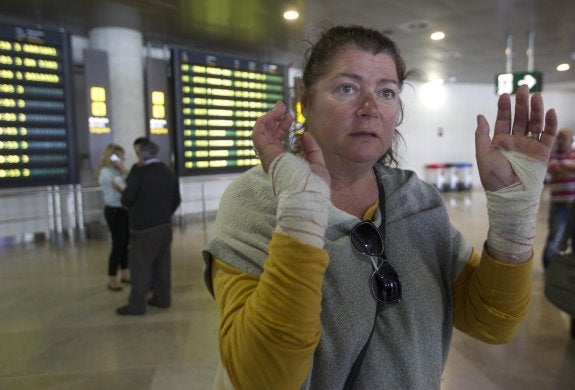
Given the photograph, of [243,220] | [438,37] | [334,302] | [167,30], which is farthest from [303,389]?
[438,37]

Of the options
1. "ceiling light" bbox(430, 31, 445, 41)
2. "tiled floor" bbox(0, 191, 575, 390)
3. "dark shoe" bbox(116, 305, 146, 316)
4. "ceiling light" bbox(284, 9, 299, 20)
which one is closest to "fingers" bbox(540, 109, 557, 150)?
"tiled floor" bbox(0, 191, 575, 390)

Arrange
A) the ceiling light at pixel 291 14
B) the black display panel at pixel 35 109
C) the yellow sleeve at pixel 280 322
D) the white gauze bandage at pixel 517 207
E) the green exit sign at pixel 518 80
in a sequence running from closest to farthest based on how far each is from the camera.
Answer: the yellow sleeve at pixel 280 322 → the white gauze bandage at pixel 517 207 → the black display panel at pixel 35 109 → the ceiling light at pixel 291 14 → the green exit sign at pixel 518 80

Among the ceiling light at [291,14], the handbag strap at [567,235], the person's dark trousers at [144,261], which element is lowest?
the person's dark trousers at [144,261]

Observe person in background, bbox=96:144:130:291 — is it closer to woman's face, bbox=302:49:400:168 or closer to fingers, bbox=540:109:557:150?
woman's face, bbox=302:49:400:168

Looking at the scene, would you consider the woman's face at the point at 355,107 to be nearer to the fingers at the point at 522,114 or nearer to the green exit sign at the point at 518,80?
the fingers at the point at 522,114

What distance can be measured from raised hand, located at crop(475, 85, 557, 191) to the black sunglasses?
301 millimetres

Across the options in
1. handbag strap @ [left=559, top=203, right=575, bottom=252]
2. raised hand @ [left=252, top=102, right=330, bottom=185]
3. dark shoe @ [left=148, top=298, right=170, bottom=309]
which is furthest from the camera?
dark shoe @ [left=148, top=298, right=170, bottom=309]

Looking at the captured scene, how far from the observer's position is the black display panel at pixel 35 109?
6.05m

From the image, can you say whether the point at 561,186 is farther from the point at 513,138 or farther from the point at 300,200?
the point at 300,200

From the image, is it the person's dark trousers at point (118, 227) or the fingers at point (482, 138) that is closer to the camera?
the fingers at point (482, 138)

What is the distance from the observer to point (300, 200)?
2.69 ft

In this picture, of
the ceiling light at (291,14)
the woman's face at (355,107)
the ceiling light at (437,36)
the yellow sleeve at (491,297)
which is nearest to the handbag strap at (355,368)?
the yellow sleeve at (491,297)

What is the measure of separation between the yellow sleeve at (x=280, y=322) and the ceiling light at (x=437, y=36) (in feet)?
27.1

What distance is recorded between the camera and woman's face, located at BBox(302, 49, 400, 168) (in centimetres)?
107
